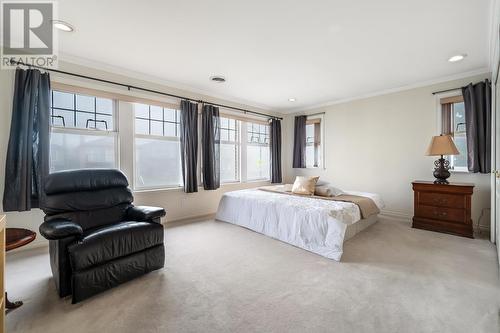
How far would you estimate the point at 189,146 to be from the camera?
405cm

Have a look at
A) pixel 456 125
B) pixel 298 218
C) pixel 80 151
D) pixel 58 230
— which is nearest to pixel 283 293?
pixel 298 218

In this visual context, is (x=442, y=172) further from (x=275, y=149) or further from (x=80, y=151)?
(x=80, y=151)

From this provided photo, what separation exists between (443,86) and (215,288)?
4515mm

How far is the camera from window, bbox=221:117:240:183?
4.92 meters

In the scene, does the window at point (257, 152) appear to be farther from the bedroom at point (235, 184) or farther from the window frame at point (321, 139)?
the window frame at point (321, 139)

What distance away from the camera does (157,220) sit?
7.80ft

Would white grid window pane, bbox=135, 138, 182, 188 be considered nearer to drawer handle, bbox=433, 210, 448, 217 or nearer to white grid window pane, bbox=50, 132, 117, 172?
white grid window pane, bbox=50, 132, 117, 172

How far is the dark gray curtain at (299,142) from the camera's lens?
220 inches

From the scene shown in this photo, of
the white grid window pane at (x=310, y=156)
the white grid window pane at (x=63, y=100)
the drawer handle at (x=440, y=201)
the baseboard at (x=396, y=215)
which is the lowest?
the baseboard at (x=396, y=215)

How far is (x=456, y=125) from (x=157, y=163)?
4941 millimetres

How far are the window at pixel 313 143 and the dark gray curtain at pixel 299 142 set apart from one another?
0.11m

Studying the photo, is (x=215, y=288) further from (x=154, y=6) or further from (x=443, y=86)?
(x=443, y=86)

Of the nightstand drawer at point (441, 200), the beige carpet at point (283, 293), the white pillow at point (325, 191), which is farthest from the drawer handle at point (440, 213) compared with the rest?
the white pillow at point (325, 191)

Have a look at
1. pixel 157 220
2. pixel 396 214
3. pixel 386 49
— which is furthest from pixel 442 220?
pixel 157 220
